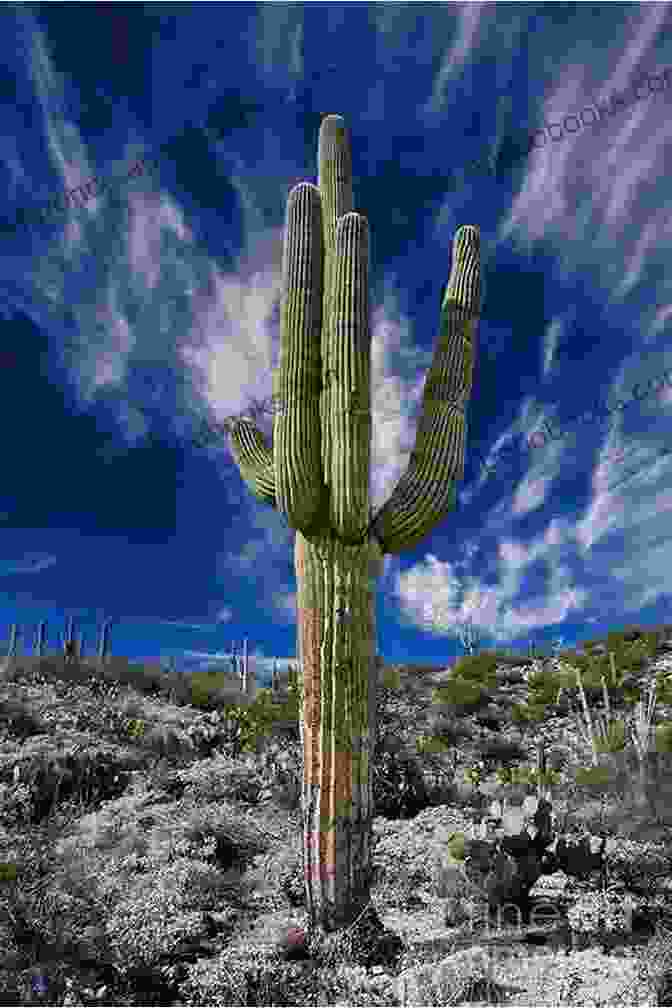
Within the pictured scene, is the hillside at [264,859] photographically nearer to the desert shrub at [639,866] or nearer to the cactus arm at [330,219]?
the desert shrub at [639,866]

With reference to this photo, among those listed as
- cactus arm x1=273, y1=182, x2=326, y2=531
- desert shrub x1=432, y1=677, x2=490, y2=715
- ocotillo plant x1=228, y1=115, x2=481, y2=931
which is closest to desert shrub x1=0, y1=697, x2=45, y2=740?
ocotillo plant x1=228, y1=115, x2=481, y2=931

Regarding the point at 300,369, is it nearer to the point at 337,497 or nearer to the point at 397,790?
the point at 337,497

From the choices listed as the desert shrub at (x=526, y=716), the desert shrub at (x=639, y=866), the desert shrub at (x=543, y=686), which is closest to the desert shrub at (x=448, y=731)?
the desert shrub at (x=526, y=716)

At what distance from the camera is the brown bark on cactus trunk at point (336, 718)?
216 inches

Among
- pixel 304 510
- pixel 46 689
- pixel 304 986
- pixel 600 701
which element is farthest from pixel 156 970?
pixel 600 701

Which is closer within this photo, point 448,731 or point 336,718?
point 336,718

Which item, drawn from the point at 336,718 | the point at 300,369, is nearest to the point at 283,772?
the point at 336,718

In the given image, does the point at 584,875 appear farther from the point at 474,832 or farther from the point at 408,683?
the point at 408,683

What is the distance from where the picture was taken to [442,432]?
6.48 metres

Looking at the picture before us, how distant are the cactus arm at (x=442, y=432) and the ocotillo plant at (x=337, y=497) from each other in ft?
0.04

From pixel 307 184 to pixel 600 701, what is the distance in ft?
42.4

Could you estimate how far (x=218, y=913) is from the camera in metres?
6.16

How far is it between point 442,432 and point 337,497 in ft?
4.07

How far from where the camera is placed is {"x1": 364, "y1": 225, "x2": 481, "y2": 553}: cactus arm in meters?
6.26
